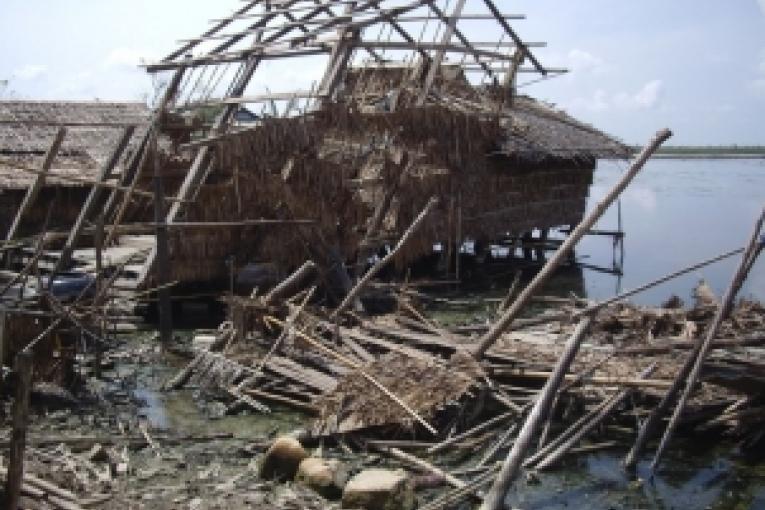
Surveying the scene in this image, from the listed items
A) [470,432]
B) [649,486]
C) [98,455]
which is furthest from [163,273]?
[649,486]

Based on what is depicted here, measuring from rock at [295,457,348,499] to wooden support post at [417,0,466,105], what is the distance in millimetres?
9914

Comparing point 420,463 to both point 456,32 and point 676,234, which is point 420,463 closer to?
point 456,32

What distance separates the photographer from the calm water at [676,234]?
62.4 feet

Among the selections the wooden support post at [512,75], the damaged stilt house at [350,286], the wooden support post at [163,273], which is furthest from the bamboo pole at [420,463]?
the wooden support post at [512,75]

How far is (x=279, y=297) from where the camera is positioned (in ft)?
32.1

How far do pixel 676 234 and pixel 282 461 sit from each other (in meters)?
24.9

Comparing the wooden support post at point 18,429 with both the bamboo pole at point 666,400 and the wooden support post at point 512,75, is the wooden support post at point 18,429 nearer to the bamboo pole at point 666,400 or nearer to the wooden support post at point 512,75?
the bamboo pole at point 666,400

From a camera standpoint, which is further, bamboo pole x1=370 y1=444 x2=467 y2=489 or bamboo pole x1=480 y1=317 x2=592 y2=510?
bamboo pole x1=370 y1=444 x2=467 y2=489

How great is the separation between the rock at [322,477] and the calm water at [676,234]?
7731 millimetres

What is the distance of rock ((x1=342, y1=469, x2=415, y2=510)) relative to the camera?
5.96 m

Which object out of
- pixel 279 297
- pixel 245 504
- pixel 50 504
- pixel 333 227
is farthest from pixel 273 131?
pixel 50 504

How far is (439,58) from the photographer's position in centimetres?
1582

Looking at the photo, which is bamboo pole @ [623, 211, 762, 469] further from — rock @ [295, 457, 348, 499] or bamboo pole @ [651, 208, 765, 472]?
rock @ [295, 457, 348, 499]

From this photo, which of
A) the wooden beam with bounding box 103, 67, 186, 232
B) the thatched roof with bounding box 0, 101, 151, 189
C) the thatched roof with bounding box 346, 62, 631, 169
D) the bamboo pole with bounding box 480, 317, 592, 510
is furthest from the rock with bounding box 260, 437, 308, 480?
the thatched roof with bounding box 0, 101, 151, 189
